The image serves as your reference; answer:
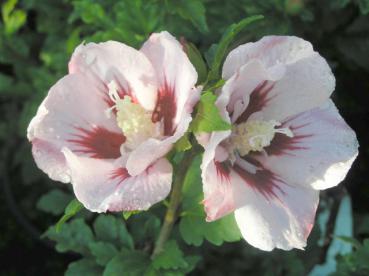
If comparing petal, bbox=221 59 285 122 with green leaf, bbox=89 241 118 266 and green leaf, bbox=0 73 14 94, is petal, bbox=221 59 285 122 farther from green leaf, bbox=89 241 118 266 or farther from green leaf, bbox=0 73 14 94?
green leaf, bbox=0 73 14 94

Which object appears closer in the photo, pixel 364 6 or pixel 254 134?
pixel 254 134

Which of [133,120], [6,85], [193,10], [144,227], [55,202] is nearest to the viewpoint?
[133,120]

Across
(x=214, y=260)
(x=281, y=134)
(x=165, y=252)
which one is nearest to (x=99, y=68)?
(x=281, y=134)

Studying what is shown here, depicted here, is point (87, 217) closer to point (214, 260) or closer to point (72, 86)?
point (214, 260)

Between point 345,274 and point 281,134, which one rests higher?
point 281,134

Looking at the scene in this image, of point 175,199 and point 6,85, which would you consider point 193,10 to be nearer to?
point 175,199

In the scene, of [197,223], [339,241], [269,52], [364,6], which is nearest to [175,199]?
[197,223]

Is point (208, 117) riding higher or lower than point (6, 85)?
higher
